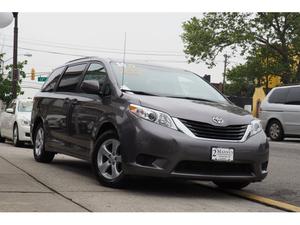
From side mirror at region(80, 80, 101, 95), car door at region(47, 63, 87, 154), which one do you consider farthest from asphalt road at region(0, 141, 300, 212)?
side mirror at region(80, 80, 101, 95)

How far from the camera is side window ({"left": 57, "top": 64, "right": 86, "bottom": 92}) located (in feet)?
27.0

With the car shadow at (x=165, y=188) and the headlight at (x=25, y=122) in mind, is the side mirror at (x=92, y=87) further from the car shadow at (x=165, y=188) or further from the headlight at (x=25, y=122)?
the headlight at (x=25, y=122)

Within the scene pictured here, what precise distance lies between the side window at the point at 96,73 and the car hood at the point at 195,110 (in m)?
0.90

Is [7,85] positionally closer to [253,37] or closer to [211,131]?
[253,37]

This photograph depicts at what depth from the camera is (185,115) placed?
6270mm

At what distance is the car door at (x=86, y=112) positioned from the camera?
7.19 metres

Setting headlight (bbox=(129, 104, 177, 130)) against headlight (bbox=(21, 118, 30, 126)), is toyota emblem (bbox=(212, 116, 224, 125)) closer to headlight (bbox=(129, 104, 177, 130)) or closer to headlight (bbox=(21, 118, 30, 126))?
headlight (bbox=(129, 104, 177, 130))

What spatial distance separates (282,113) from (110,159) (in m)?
11.1

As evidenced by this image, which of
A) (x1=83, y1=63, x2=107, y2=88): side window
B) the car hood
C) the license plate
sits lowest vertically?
the license plate

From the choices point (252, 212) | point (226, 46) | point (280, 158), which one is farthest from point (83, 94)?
point (226, 46)

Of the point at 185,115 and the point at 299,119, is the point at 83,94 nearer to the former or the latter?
the point at 185,115

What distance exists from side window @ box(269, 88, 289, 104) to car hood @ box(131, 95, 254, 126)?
10.5 meters

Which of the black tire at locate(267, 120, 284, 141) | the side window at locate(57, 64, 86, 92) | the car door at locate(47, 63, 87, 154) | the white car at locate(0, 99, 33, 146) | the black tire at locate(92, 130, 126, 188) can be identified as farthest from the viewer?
the black tire at locate(267, 120, 284, 141)

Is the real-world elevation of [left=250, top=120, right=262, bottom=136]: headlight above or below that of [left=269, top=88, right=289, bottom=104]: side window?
above
